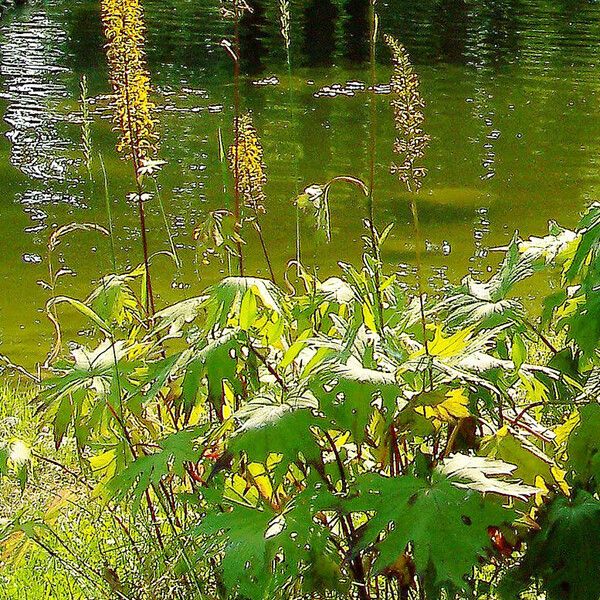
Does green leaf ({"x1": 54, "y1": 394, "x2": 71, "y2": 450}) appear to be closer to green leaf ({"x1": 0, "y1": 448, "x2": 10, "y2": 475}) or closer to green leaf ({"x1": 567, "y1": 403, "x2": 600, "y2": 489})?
green leaf ({"x1": 0, "y1": 448, "x2": 10, "y2": 475})

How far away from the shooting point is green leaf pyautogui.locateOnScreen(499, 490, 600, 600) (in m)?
1.72

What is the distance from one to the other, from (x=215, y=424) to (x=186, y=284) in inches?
157

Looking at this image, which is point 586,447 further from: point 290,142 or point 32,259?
point 290,142

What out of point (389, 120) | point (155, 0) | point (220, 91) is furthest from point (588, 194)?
point (155, 0)

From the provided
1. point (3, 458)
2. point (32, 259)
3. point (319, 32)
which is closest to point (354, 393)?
point (3, 458)

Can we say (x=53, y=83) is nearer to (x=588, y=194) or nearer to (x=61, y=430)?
(x=588, y=194)

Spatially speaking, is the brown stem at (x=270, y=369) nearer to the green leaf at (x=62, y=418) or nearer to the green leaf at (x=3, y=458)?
the green leaf at (x=62, y=418)

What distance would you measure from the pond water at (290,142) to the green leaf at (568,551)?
2.20 feet

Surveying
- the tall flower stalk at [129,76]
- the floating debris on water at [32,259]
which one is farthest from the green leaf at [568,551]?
the floating debris on water at [32,259]

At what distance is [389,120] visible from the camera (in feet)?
33.0

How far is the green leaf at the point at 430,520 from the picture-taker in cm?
155

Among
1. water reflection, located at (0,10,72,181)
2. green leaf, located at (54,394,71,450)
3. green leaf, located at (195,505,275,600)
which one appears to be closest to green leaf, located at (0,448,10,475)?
green leaf, located at (54,394,71,450)

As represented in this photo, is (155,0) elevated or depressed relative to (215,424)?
depressed

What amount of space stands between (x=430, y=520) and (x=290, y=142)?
7.79 meters
